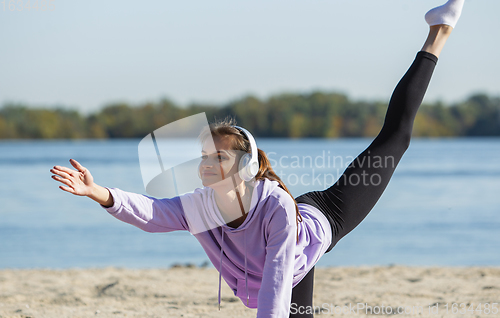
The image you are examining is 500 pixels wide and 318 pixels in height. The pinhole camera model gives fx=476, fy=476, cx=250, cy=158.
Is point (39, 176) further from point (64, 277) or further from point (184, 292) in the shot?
point (184, 292)

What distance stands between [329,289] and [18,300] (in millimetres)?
2689

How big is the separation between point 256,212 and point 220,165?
30 centimetres

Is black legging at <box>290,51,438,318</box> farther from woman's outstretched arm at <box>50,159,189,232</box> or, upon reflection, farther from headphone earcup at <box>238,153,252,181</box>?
woman's outstretched arm at <box>50,159,189,232</box>

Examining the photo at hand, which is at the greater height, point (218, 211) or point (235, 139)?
point (235, 139)

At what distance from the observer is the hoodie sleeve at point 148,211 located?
232 centimetres

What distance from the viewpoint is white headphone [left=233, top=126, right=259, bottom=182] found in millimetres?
2391

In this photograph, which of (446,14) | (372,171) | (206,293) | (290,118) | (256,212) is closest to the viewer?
(256,212)

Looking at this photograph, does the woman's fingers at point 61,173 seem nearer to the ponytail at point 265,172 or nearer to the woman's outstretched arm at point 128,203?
the woman's outstretched arm at point 128,203

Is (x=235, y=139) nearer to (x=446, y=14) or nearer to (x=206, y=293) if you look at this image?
(x=446, y=14)

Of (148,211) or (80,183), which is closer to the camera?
(80,183)

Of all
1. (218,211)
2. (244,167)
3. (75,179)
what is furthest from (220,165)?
(75,179)

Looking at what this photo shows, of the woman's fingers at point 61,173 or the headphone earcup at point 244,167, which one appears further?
the headphone earcup at point 244,167

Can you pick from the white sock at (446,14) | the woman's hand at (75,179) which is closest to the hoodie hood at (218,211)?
the woman's hand at (75,179)

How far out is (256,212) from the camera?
241cm
